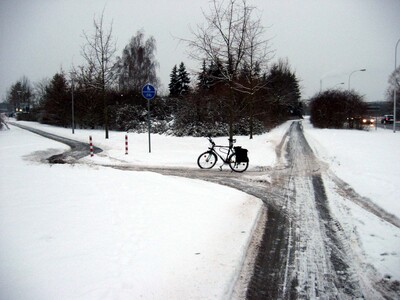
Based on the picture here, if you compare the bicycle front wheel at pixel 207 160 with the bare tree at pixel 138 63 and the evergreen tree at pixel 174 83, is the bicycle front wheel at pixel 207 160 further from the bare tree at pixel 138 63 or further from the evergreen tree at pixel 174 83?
the evergreen tree at pixel 174 83

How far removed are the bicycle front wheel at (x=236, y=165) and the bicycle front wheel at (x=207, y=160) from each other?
2.09ft

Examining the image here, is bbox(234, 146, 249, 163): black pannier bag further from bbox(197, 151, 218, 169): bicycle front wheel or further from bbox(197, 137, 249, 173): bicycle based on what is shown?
bbox(197, 151, 218, 169): bicycle front wheel

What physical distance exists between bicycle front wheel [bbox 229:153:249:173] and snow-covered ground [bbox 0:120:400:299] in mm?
2171

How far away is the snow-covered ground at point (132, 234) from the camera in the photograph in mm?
3326

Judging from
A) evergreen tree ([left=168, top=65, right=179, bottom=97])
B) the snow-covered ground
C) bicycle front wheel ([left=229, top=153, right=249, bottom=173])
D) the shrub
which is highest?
evergreen tree ([left=168, top=65, right=179, bottom=97])

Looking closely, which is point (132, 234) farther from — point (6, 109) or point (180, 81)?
point (6, 109)

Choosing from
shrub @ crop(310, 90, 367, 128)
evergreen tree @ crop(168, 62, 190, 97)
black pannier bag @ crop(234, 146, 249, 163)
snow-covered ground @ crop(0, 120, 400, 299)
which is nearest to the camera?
snow-covered ground @ crop(0, 120, 400, 299)

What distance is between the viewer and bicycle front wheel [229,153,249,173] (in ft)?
33.4

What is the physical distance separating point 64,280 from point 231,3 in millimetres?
14017

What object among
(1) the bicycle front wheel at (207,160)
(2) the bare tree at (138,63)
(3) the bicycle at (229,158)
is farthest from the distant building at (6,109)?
(3) the bicycle at (229,158)

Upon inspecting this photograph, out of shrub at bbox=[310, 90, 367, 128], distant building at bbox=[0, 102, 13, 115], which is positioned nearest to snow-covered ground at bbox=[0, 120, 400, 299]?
shrub at bbox=[310, 90, 367, 128]

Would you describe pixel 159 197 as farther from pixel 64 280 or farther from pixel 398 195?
pixel 398 195

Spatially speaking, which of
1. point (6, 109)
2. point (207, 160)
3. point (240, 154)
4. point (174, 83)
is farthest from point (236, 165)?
point (6, 109)

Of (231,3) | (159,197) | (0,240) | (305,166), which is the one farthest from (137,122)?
(0,240)
